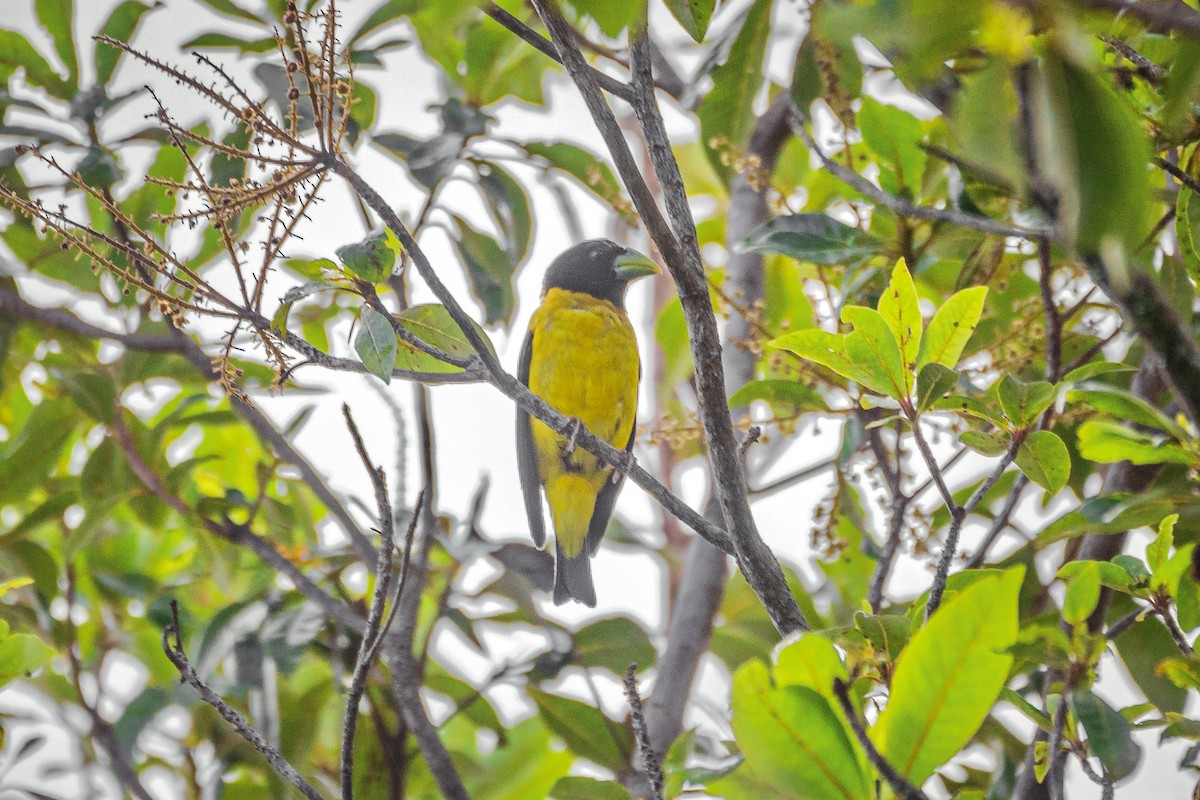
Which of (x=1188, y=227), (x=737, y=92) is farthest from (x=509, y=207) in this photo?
(x=1188, y=227)

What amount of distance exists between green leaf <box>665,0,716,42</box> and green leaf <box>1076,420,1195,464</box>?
2.64 feet

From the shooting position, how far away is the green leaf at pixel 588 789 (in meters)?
1.87

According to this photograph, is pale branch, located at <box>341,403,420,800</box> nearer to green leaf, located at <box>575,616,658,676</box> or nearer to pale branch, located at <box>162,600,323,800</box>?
pale branch, located at <box>162,600,323,800</box>

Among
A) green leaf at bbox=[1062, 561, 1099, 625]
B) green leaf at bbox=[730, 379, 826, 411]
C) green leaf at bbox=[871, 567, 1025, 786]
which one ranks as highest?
green leaf at bbox=[730, 379, 826, 411]

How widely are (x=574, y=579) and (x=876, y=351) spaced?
2.36m

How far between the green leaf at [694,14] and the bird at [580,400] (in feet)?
6.87

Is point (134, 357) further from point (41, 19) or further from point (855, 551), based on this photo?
point (855, 551)

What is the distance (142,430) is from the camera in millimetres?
2816

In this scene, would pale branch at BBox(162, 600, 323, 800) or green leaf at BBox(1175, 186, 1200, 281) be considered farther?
green leaf at BBox(1175, 186, 1200, 281)

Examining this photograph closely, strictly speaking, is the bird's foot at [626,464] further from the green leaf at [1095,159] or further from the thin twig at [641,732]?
the green leaf at [1095,159]

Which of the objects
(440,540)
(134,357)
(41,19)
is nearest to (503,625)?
(440,540)

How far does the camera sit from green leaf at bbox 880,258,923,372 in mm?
1475

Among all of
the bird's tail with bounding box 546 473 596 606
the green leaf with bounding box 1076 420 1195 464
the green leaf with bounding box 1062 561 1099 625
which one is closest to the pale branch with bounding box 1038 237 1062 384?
the green leaf with bounding box 1076 420 1195 464

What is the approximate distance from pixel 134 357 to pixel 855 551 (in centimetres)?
205
